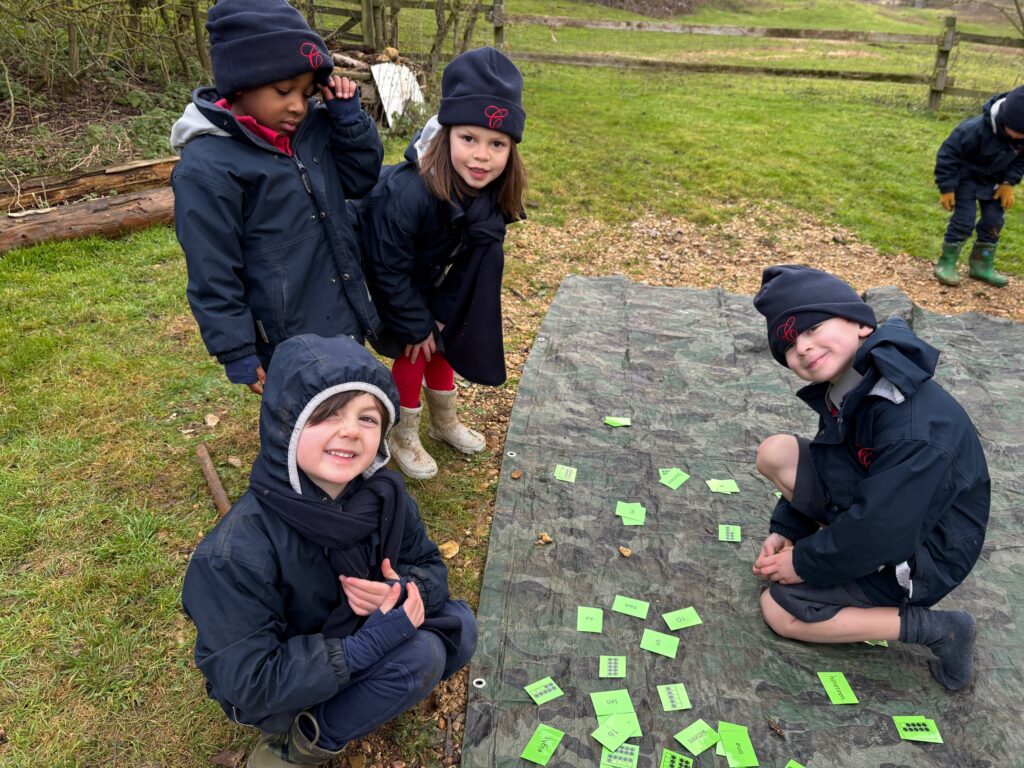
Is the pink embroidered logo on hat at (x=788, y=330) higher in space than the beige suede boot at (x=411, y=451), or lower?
higher

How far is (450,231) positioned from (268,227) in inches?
30.8

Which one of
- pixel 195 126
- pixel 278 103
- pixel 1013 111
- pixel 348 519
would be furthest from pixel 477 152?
pixel 1013 111

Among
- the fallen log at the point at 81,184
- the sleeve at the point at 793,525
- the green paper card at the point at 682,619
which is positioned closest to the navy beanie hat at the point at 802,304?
the sleeve at the point at 793,525

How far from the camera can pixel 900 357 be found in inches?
80.1

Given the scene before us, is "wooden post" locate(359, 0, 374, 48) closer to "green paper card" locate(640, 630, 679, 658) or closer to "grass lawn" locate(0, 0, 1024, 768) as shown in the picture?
"grass lawn" locate(0, 0, 1024, 768)

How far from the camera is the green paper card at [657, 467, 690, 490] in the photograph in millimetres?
3248

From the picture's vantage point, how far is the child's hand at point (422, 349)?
3.08m

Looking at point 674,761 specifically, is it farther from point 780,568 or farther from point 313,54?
point 313,54

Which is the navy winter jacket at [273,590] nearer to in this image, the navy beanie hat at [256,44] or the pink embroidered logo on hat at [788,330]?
the navy beanie hat at [256,44]

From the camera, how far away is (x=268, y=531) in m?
1.79

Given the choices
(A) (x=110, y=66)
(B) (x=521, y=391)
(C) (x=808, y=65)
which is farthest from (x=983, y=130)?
(C) (x=808, y=65)

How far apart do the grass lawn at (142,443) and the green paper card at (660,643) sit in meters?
0.70

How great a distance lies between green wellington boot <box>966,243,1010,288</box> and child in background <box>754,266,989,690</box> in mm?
4418

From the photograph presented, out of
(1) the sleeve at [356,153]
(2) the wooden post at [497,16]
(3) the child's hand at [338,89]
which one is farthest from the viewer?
(2) the wooden post at [497,16]
